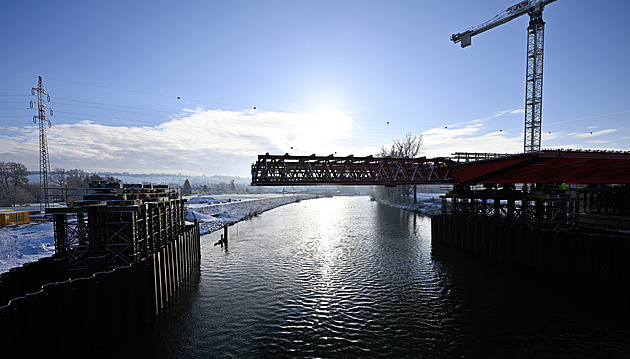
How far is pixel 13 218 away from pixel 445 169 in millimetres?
56957

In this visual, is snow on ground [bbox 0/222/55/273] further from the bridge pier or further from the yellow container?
the bridge pier

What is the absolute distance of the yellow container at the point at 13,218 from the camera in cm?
3644

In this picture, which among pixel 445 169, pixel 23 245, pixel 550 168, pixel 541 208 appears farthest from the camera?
pixel 445 169

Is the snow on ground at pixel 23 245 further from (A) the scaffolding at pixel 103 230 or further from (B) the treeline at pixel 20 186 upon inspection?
(B) the treeline at pixel 20 186

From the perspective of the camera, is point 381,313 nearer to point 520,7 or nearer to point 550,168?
point 550,168

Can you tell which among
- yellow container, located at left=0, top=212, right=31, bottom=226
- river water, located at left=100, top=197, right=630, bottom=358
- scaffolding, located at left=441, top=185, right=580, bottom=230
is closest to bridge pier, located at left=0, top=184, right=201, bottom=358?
river water, located at left=100, top=197, right=630, bottom=358

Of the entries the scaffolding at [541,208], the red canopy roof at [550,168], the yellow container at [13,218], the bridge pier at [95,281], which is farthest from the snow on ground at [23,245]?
the scaffolding at [541,208]

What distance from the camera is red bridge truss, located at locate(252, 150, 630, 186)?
20.6 meters

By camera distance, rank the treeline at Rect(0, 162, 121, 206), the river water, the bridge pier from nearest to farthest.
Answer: the bridge pier
the river water
the treeline at Rect(0, 162, 121, 206)

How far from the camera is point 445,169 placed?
28391 millimetres

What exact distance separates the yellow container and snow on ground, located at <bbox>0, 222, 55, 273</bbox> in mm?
2554

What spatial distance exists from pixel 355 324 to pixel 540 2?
101154mm

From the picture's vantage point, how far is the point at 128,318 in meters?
13.8

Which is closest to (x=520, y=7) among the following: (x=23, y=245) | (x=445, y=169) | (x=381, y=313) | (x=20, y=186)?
(x=445, y=169)
